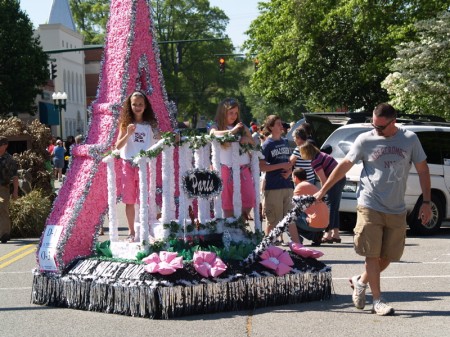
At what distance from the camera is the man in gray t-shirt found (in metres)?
8.29

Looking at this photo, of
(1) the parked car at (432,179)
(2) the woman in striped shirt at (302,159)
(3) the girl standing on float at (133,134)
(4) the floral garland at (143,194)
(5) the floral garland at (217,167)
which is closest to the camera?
(4) the floral garland at (143,194)

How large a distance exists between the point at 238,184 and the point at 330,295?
1448mm

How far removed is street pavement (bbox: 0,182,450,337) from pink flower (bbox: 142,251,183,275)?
0.43 meters

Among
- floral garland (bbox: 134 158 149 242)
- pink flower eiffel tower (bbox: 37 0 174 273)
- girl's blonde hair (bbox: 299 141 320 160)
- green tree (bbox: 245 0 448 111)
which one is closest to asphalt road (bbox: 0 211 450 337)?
pink flower eiffel tower (bbox: 37 0 174 273)

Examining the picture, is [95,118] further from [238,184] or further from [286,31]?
[286,31]

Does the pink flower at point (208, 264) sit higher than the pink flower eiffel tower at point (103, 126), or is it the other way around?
the pink flower eiffel tower at point (103, 126)

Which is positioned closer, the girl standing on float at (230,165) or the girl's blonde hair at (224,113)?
the girl standing on float at (230,165)

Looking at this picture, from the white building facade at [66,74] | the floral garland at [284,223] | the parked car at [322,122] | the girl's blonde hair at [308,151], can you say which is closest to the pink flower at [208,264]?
the floral garland at [284,223]

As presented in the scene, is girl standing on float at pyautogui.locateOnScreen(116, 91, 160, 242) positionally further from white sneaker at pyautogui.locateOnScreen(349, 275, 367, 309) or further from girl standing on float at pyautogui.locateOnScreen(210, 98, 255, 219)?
white sneaker at pyautogui.locateOnScreen(349, 275, 367, 309)

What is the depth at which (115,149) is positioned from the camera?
9.97 m

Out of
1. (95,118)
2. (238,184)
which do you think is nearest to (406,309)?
(238,184)

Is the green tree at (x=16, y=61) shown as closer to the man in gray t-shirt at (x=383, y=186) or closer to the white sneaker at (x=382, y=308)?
the man in gray t-shirt at (x=383, y=186)

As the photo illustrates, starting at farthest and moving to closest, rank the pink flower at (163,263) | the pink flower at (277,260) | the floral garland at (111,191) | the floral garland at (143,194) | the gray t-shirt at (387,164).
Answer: the floral garland at (111,191) < the floral garland at (143,194) < the pink flower at (277,260) < the pink flower at (163,263) < the gray t-shirt at (387,164)

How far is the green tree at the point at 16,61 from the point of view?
54.2 m
